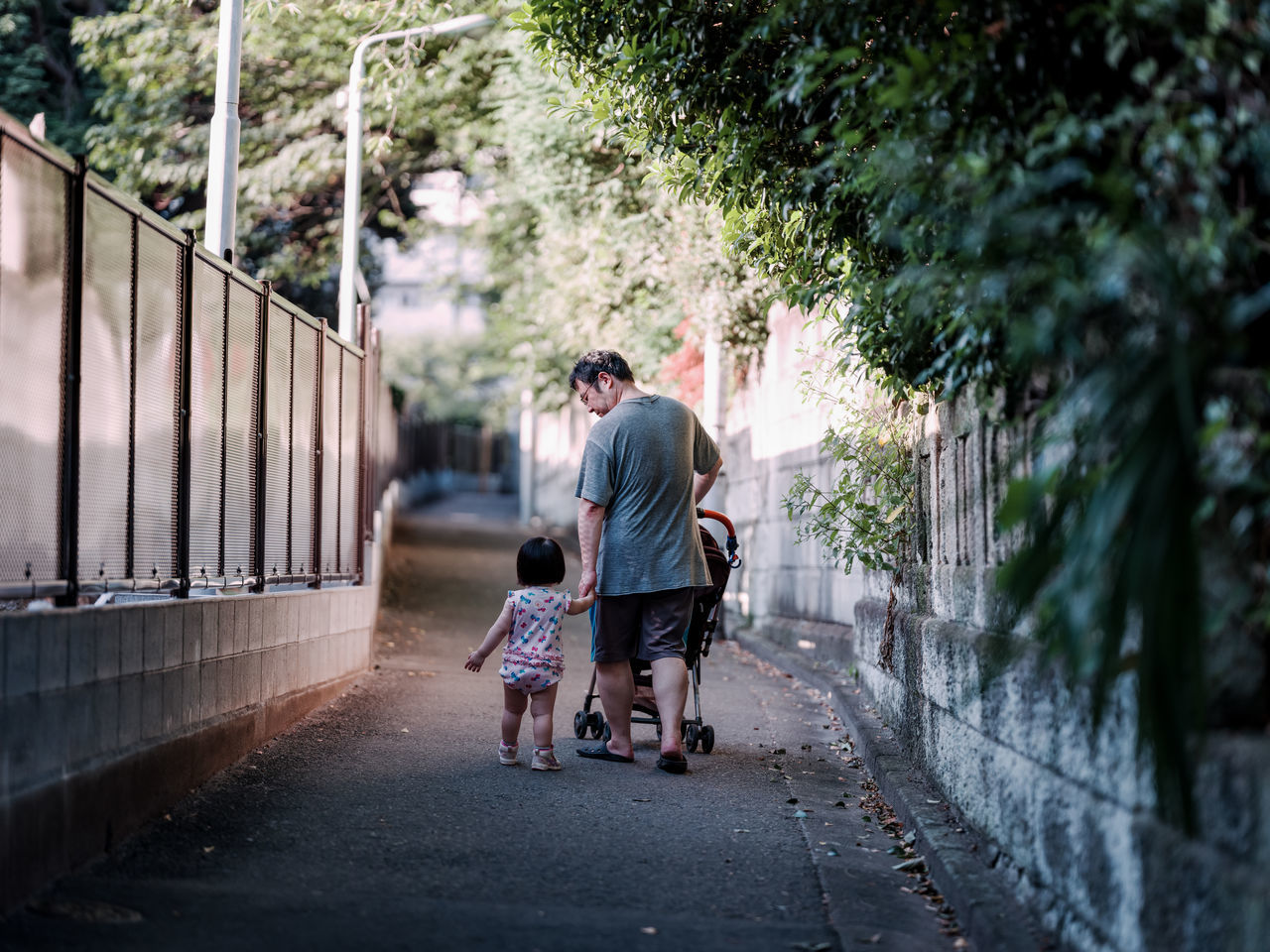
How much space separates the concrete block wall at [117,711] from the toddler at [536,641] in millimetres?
1195

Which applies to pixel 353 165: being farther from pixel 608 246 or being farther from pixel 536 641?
pixel 536 641

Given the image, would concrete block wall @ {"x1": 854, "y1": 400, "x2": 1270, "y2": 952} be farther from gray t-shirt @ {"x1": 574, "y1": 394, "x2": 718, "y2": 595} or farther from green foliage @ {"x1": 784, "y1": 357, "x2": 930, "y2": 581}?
gray t-shirt @ {"x1": 574, "y1": 394, "x2": 718, "y2": 595}

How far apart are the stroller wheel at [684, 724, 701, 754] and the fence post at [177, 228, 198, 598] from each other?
9.39 feet

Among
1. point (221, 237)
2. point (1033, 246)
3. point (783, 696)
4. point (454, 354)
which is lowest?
point (783, 696)

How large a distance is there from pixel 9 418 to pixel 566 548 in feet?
72.0

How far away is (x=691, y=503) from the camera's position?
279 inches

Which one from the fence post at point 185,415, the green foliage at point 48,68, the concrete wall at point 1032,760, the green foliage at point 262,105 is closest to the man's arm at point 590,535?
the concrete wall at point 1032,760

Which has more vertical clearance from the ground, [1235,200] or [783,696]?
[1235,200]

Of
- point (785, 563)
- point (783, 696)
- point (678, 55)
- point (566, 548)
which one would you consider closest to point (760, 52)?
point (678, 55)

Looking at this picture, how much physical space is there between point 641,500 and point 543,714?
117 cm

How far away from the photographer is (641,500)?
6.88 m

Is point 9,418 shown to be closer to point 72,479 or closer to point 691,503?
point 72,479

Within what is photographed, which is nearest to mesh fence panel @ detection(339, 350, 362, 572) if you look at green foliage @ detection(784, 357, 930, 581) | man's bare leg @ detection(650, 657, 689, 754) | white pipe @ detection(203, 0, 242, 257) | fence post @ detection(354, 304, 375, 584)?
fence post @ detection(354, 304, 375, 584)

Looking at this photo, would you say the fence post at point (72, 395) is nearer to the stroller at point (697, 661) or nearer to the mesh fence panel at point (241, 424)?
the mesh fence panel at point (241, 424)
